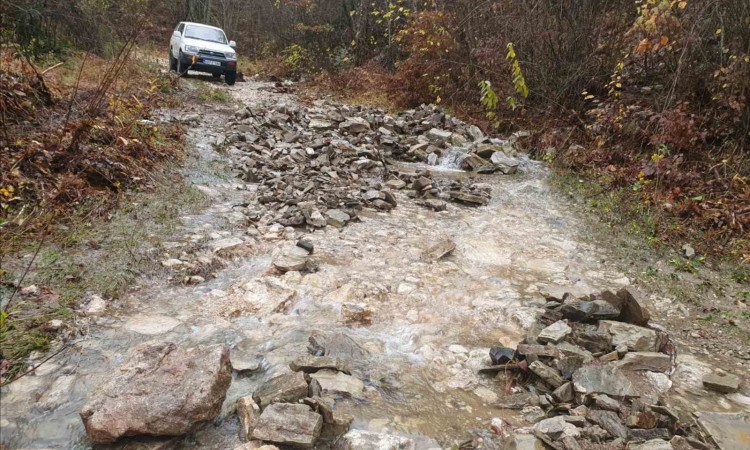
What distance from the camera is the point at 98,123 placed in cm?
650

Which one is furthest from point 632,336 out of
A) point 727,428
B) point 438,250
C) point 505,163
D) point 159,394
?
point 505,163

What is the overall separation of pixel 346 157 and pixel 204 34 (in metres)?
10.0

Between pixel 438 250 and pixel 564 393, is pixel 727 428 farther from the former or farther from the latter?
pixel 438 250

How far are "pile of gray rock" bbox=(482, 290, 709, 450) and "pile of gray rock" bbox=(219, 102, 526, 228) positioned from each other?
3.16 m

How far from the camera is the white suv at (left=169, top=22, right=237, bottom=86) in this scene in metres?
14.6

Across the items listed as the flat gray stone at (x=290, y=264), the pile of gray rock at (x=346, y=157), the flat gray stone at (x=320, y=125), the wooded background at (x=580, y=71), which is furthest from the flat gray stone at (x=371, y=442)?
the flat gray stone at (x=320, y=125)

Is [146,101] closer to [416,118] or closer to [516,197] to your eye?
[416,118]

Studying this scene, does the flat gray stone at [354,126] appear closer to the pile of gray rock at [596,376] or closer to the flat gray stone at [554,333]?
the pile of gray rock at [596,376]

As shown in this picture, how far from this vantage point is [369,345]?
12.7ft

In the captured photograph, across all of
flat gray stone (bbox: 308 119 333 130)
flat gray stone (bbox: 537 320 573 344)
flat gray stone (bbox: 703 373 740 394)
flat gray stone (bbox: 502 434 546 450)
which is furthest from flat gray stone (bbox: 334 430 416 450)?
flat gray stone (bbox: 308 119 333 130)

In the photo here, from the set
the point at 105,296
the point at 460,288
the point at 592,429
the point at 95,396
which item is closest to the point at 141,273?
the point at 105,296

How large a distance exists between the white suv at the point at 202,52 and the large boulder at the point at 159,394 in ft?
43.6

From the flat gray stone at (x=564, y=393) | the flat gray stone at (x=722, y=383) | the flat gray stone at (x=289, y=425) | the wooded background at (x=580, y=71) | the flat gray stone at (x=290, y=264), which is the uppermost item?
the wooded background at (x=580, y=71)

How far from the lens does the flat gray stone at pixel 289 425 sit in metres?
2.66
